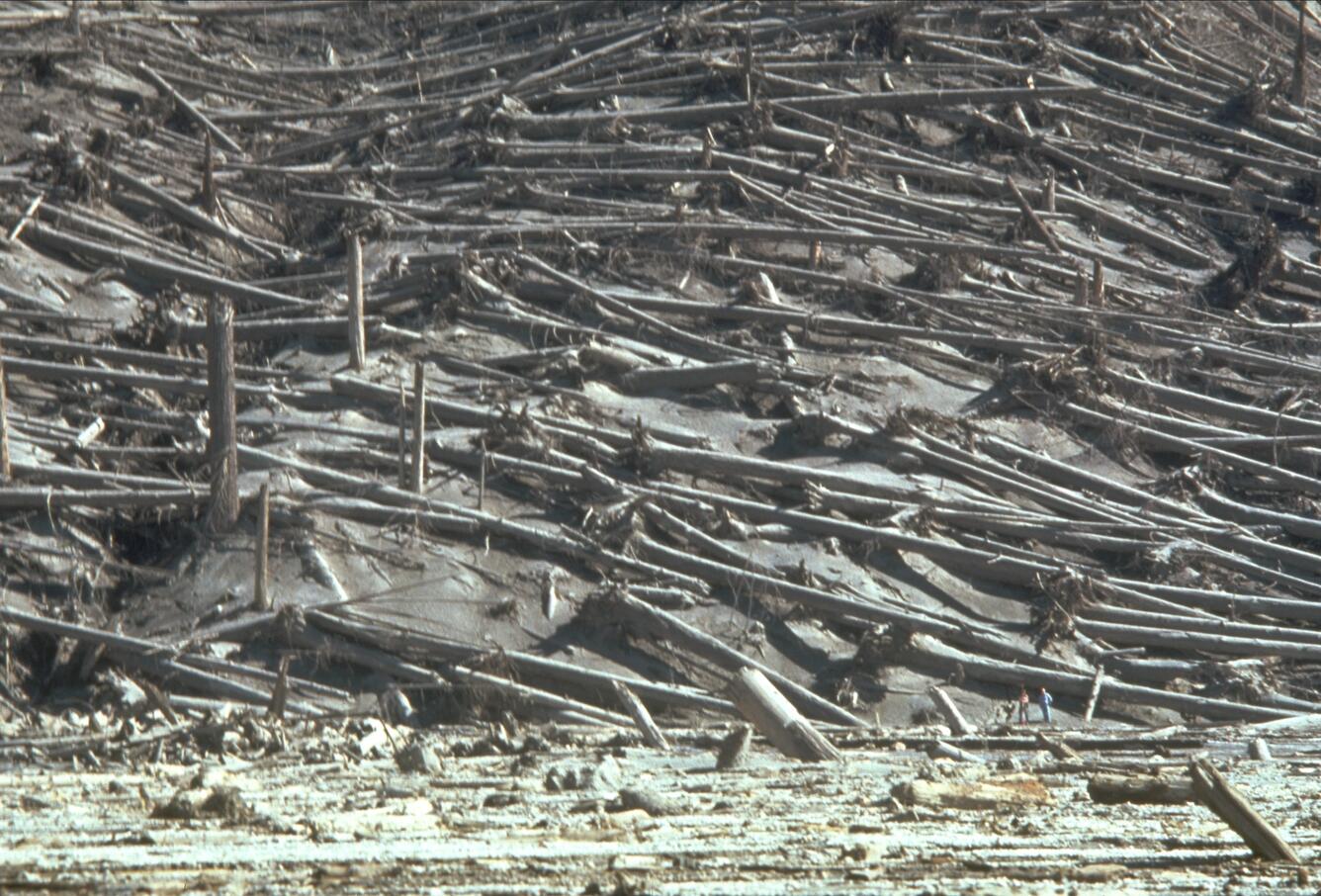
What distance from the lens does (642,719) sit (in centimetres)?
1168

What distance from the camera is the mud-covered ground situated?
5.81m

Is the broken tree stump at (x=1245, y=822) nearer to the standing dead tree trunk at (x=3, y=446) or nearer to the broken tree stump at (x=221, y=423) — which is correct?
the broken tree stump at (x=221, y=423)

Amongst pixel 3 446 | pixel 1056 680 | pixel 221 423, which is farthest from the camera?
pixel 3 446

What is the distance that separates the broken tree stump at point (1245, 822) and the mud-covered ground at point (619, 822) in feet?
0.32

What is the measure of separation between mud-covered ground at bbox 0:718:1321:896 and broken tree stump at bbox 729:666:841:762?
0.43 feet

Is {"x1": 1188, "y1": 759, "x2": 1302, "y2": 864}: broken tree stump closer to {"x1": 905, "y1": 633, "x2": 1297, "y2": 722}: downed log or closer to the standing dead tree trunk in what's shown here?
{"x1": 905, "y1": 633, "x2": 1297, "y2": 722}: downed log

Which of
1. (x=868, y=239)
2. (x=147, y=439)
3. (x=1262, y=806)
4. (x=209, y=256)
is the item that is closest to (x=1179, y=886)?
(x=1262, y=806)

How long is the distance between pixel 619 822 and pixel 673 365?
926 cm

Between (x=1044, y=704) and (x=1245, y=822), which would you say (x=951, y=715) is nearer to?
(x=1044, y=704)

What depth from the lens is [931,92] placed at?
20.1 m

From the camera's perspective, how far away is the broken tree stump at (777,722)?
32.5ft

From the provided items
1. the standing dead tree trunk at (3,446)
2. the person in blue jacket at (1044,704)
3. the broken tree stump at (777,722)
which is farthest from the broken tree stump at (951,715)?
the standing dead tree trunk at (3,446)

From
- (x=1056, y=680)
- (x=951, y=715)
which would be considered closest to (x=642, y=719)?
(x=951, y=715)

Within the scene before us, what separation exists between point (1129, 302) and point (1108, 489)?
2.90m
